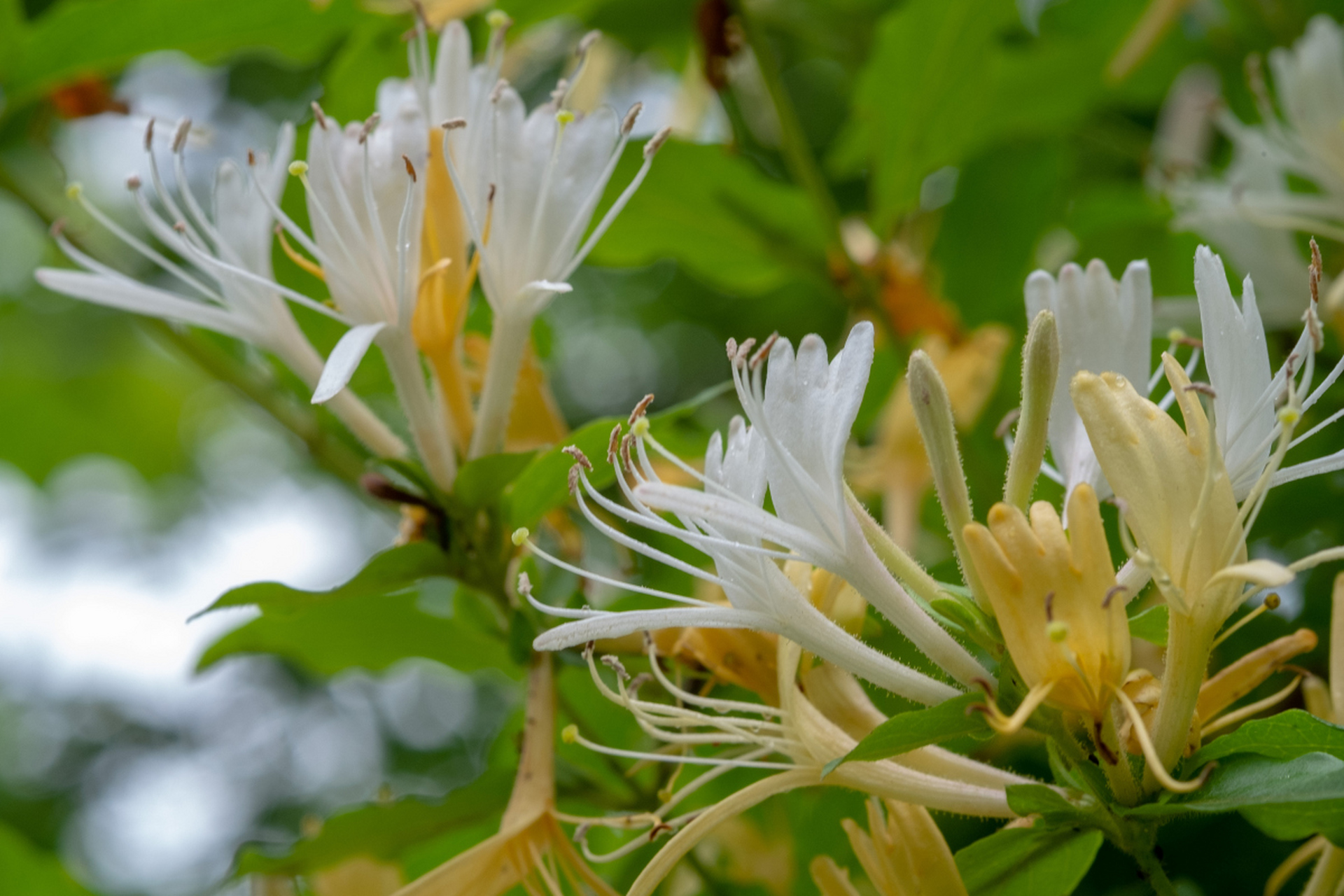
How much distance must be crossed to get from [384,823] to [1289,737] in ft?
2.03

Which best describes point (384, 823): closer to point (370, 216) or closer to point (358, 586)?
point (358, 586)

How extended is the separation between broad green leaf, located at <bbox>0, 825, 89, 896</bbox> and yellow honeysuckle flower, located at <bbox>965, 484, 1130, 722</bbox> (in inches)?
39.8

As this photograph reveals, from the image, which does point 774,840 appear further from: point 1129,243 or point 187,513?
point 187,513

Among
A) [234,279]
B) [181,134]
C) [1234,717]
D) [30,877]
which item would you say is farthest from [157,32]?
[1234,717]

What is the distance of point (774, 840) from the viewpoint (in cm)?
111

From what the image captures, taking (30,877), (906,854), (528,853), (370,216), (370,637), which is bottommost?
(30,877)

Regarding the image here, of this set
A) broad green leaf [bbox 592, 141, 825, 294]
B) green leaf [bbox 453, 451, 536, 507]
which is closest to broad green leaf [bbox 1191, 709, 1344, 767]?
green leaf [bbox 453, 451, 536, 507]

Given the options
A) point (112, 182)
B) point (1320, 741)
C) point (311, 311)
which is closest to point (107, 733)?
point (112, 182)

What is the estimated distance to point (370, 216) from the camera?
81 cm

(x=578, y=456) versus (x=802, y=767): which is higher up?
(x=578, y=456)

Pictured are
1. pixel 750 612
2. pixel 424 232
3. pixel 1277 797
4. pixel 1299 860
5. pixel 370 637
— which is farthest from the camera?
pixel 370 637

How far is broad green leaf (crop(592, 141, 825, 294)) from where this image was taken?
1.22m

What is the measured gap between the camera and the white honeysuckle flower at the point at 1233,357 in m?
→ 0.60

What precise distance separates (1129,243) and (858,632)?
869 mm
